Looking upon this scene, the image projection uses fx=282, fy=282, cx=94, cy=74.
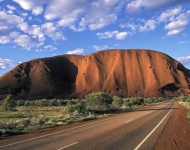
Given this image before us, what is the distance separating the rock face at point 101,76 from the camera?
108 meters

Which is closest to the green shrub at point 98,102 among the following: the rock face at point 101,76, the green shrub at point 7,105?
the green shrub at point 7,105

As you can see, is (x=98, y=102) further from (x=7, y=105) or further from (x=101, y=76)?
(x=101, y=76)

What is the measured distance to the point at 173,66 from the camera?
125 m

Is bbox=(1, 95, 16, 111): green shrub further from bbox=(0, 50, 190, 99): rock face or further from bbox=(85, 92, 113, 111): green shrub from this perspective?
bbox=(0, 50, 190, 99): rock face

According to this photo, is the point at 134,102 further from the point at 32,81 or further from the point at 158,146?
the point at 158,146

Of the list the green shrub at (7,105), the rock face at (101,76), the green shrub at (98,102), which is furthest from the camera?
the rock face at (101,76)

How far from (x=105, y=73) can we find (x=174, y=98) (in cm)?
2997

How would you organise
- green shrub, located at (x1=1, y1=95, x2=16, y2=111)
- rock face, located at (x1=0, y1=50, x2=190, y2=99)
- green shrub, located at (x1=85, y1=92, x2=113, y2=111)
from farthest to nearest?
rock face, located at (x1=0, y1=50, x2=190, y2=99) → green shrub, located at (x1=1, y1=95, x2=16, y2=111) → green shrub, located at (x1=85, y1=92, x2=113, y2=111)

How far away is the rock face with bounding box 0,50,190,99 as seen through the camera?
107875mm

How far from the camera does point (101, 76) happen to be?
381 feet

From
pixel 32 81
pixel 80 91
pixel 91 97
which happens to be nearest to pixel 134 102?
pixel 91 97

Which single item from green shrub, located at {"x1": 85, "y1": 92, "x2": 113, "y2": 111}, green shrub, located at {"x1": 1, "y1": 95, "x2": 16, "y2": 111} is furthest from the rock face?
green shrub, located at {"x1": 85, "y1": 92, "x2": 113, "y2": 111}

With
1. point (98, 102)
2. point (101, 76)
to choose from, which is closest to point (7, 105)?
point (98, 102)

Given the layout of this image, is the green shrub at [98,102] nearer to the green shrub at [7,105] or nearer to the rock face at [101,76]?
the green shrub at [7,105]
